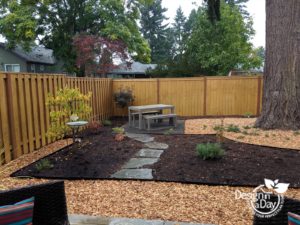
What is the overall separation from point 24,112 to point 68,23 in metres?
16.0

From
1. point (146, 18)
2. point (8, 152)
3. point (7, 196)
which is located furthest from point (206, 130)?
point (146, 18)

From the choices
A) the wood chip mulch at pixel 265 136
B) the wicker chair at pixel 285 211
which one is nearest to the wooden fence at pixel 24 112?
the wood chip mulch at pixel 265 136

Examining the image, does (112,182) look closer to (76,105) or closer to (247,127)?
(76,105)

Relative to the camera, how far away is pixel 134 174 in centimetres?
377

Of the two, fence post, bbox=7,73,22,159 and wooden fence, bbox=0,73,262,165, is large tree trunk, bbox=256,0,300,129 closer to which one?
wooden fence, bbox=0,73,262,165

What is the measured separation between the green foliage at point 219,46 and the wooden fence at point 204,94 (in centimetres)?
654

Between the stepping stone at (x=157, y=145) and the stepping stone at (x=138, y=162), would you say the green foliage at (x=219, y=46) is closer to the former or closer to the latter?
the stepping stone at (x=157, y=145)

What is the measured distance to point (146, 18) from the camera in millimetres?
38906

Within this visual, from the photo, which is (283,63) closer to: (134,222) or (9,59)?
(134,222)

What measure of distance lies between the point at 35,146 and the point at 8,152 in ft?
2.66

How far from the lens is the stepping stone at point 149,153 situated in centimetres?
475

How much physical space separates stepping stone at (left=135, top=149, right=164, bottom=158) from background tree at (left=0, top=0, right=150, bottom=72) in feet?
40.4

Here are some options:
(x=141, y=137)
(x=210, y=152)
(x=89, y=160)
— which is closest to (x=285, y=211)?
(x=210, y=152)

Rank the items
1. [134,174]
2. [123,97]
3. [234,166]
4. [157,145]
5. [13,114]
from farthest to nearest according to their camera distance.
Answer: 1. [123,97]
2. [157,145]
3. [13,114]
4. [234,166]
5. [134,174]
